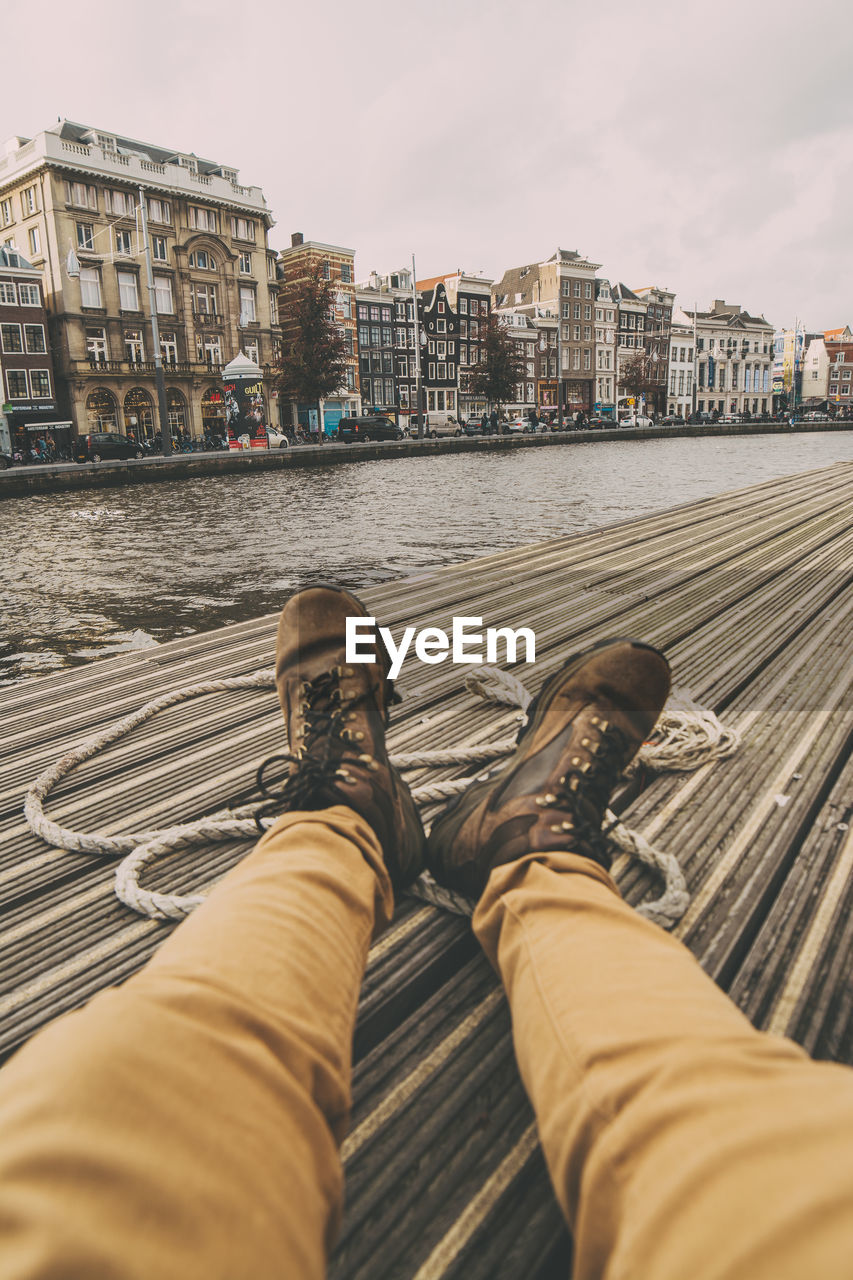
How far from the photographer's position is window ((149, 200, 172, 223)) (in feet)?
104

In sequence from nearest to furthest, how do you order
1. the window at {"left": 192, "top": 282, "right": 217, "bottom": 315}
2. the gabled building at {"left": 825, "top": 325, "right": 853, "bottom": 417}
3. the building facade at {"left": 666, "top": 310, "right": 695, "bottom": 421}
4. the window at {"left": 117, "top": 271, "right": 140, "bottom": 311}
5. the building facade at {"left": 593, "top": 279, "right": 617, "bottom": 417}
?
the window at {"left": 117, "top": 271, "right": 140, "bottom": 311}
the window at {"left": 192, "top": 282, "right": 217, "bottom": 315}
the building facade at {"left": 593, "top": 279, "right": 617, "bottom": 417}
the building facade at {"left": 666, "top": 310, "right": 695, "bottom": 421}
the gabled building at {"left": 825, "top": 325, "right": 853, "bottom": 417}

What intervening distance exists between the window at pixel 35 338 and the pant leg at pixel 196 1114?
33.4 metres

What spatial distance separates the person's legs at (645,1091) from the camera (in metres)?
0.50

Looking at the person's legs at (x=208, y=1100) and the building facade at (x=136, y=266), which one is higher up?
the building facade at (x=136, y=266)

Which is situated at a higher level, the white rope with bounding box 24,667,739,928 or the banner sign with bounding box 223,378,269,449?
the banner sign with bounding box 223,378,269,449

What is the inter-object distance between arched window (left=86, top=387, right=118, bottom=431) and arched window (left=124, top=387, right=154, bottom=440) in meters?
0.51

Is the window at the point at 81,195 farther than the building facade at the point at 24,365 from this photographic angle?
Yes

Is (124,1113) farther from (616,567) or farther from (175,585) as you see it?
(175,585)

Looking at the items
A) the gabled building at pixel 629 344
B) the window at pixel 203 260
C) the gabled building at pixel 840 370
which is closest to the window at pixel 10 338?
the window at pixel 203 260

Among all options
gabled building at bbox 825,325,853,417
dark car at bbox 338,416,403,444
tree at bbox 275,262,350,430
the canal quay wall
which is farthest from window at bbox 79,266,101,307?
gabled building at bbox 825,325,853,417

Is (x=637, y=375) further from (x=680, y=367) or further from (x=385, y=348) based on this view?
(x=385, y=348)

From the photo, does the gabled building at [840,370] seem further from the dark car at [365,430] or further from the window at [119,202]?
the window at [119,202]

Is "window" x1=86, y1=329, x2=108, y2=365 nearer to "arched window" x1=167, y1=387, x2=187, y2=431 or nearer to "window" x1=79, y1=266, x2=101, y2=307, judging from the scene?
"window" x1=79, y1=266, x2=101, y2=307

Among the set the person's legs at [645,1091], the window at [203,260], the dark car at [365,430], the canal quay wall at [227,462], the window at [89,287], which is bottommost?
the person's legs at [645,1091]
